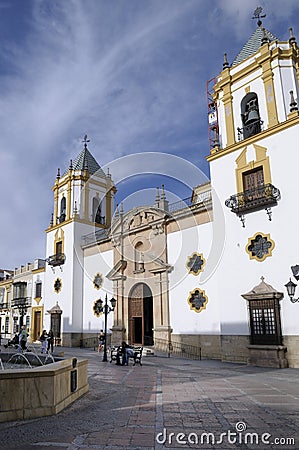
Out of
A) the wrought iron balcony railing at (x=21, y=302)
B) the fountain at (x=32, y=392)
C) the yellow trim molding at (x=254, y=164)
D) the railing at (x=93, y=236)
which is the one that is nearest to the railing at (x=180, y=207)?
the railing at (x=93, y=236)

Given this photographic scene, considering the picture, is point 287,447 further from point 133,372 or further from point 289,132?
point 289,132

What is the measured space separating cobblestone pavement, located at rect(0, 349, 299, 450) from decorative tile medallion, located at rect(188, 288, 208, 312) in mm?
8084

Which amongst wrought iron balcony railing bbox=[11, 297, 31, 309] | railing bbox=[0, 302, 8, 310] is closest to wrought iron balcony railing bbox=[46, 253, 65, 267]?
wrought iron balcony railing bbox=[11, 297, 31, 309]

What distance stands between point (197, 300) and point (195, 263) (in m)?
1.91

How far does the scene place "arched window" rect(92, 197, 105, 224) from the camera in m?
30.4

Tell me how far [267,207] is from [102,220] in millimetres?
17304

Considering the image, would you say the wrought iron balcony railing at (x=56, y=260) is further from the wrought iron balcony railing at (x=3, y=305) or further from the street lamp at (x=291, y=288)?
the street lamp at (x=291, y=288)

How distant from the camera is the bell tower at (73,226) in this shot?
28.0m

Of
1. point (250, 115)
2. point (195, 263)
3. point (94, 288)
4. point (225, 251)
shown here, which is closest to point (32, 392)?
point (225, 251)

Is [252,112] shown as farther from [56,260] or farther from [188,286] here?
[56,260]

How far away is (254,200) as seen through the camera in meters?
16.2

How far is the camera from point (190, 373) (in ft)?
42.5

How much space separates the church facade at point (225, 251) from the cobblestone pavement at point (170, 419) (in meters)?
5.19

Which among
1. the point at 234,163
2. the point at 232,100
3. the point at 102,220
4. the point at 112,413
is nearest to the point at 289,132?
the point at 234,163
